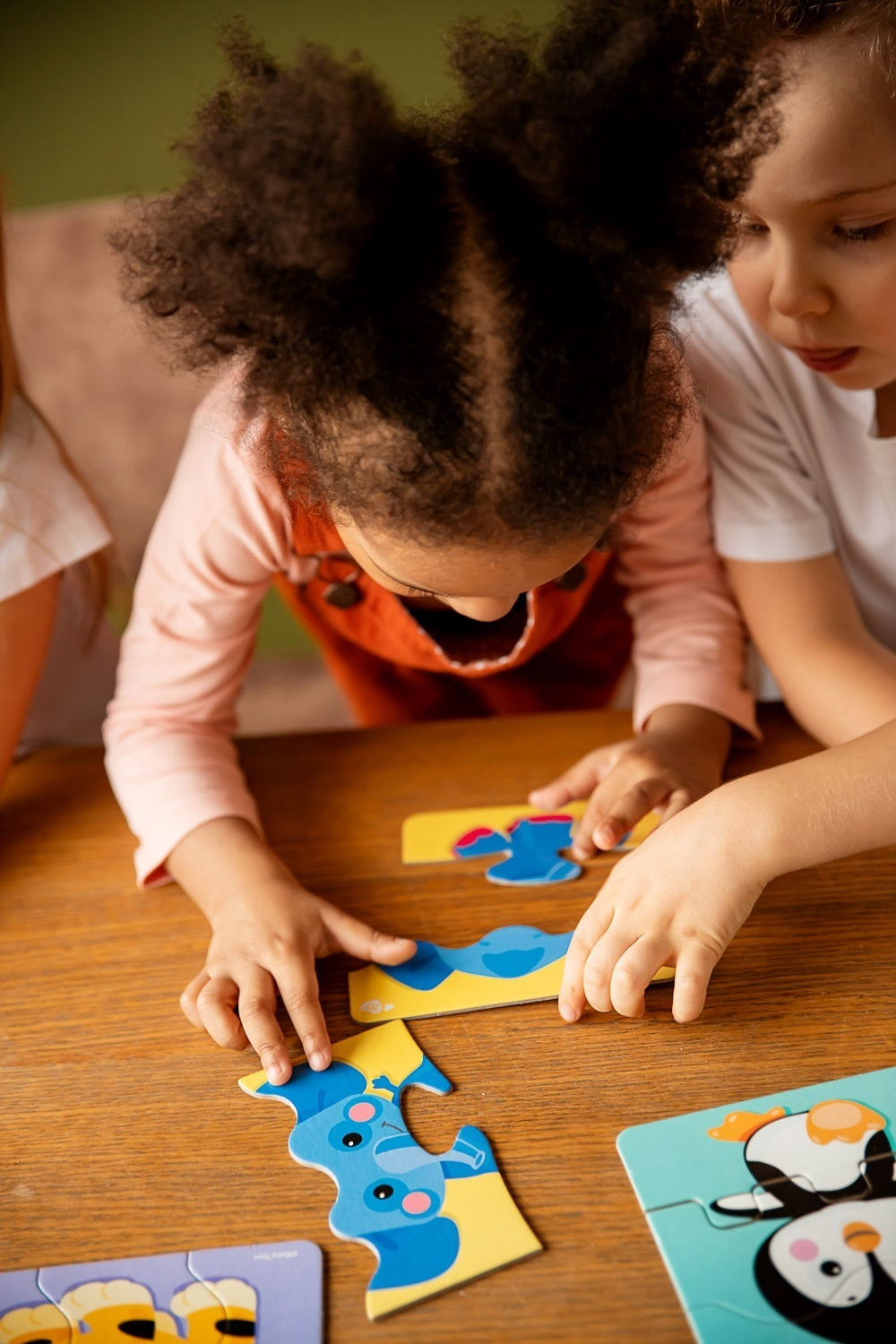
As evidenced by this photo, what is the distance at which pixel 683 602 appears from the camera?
99cm

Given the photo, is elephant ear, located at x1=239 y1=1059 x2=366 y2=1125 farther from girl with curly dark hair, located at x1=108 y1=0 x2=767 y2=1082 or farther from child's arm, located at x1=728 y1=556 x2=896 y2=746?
child's arm, located at x1=728 y1=556 x2=896 y2=746

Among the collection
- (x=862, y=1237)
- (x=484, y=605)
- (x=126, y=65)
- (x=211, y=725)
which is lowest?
(x=862, y=1237)

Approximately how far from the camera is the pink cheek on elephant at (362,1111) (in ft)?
1.95

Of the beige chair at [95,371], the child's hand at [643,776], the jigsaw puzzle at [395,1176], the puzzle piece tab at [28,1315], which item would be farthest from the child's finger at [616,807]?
the beige chair at [95,371]

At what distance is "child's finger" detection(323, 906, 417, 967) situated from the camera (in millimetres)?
702

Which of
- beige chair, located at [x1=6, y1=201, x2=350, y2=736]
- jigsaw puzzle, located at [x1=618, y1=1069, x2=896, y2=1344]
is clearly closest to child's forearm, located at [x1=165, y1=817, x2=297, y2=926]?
jigsaw puzzle, located at [x1=618, y1=1069, x2=896, y2=1344]

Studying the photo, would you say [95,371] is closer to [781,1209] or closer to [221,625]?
[221,625]

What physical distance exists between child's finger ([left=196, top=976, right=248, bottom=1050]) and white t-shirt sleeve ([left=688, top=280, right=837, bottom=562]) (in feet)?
1.84

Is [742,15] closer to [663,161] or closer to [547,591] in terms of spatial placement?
[663,161]

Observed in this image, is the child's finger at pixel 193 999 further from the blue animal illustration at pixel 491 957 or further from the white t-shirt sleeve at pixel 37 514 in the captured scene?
the white t-shirt sleeve at pixel 37 514

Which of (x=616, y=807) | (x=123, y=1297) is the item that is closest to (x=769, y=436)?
(x=616, y=807)

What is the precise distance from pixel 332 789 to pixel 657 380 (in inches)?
17.5

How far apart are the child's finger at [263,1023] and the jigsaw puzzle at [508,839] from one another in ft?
0.54

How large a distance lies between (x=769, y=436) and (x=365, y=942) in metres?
0.57
